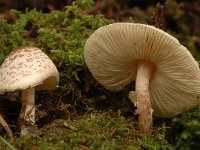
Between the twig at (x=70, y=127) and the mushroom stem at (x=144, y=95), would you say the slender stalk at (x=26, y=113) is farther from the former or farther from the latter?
the mushroom stem at (x=144, y=95)

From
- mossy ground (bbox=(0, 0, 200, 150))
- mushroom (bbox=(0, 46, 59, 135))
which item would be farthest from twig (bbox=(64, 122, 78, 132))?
mushroom (bbox=(0, 46, 59, 135))

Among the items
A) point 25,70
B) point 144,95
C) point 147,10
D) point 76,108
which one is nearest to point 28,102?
point 25,70

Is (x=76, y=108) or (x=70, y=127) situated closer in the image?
(x=70, y=127)

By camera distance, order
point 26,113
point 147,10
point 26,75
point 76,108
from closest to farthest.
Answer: point 26,75, point 26,113, point 76,108, point 147,10

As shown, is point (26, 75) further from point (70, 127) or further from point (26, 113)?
point (70, 127)

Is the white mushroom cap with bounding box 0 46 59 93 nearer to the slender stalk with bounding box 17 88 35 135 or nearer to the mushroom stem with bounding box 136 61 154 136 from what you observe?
the slender stalk with bounding box 17 88 35 135

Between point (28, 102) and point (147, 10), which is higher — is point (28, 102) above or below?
below

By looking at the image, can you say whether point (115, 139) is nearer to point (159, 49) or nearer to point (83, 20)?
point (159, 49)

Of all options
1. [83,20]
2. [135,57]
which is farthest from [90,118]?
[83,20]

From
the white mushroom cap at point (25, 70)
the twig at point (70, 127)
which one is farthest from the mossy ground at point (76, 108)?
the white mushroom cap at point (25, 70)
